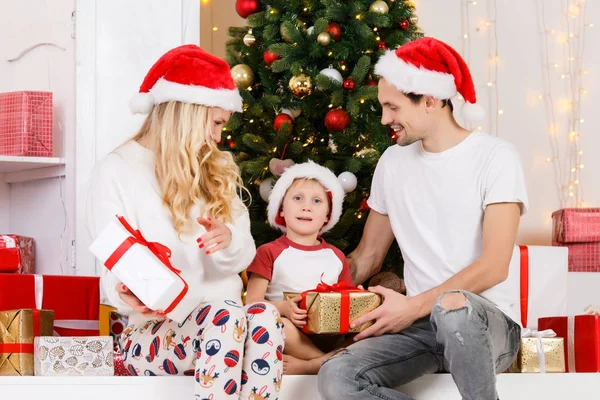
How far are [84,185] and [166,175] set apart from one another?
2.55 ft

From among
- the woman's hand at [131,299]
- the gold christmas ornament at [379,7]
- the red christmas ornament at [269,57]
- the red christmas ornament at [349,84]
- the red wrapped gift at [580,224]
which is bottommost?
the woman's hand at [131,299]

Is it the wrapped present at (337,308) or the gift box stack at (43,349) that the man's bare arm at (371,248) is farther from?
the gift box stack at (43,349)

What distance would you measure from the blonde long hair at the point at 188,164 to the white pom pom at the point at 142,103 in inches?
0.8

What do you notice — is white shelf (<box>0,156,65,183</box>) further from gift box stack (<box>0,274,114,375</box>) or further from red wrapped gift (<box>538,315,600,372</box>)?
red wrapped gift (<box>538,315,600,372</box>)

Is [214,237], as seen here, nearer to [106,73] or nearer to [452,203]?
[452,203]

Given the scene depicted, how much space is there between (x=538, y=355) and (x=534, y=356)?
12mm

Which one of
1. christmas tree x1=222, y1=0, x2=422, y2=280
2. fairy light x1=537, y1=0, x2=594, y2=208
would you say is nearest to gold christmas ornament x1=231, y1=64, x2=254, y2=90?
christmas tree x1=222, y1=0, x2=422, y2=280

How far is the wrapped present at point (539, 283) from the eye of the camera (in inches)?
116

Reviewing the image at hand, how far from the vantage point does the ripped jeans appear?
2.09 m

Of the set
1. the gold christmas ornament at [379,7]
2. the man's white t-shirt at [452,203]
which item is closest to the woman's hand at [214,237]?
the man's white t-shirt at [452,203]

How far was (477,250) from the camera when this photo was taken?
8.20ft

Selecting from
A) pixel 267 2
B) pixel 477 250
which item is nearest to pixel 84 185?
pixel 267 2

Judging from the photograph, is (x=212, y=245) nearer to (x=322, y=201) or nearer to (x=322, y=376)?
(x=322, y=376)

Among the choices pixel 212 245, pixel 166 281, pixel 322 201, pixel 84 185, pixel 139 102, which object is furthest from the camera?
pixel 84 185
